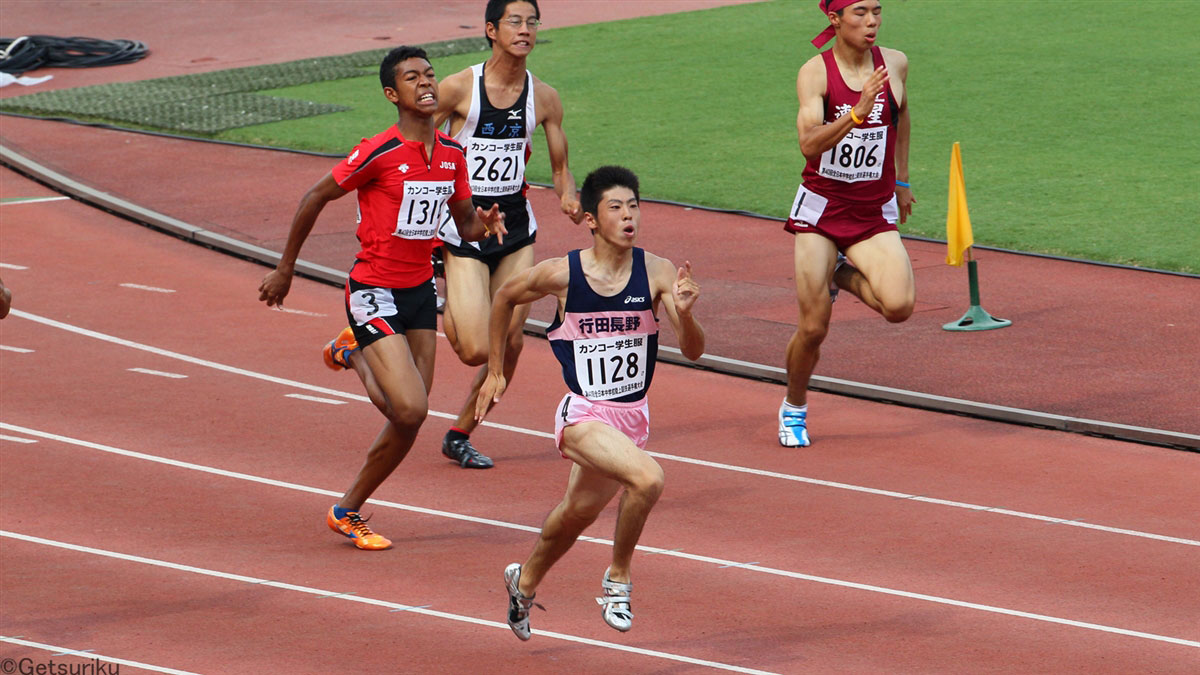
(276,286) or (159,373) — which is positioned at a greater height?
(276,286)

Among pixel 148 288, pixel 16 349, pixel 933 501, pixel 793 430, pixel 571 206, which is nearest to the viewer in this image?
pixel 571 206

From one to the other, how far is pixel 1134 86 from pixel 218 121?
39.0 feet

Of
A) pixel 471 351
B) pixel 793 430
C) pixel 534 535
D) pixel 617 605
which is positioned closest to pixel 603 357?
pixel 617 605

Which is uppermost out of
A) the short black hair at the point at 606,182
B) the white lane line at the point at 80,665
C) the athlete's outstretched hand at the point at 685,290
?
the short black hair at the point at 606,182

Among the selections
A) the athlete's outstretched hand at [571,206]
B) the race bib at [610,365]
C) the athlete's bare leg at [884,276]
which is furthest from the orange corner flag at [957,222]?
the race bib at [610,365]

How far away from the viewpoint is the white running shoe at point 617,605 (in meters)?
7.46

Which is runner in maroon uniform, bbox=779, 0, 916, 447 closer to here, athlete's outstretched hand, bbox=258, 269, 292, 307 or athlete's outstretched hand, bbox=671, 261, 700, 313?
athlete's outstretched hand, bbox=258, 269, 292, 307

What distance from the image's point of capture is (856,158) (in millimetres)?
10812

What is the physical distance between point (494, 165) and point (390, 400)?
204cm

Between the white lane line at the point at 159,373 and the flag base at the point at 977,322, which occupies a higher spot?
the flag base at the point at 977,322

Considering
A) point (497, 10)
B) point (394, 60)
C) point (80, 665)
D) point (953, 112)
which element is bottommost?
point (80, 665)

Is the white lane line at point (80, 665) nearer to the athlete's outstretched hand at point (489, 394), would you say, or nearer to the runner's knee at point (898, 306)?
the athlete's outstretched hand at point (489, 394)

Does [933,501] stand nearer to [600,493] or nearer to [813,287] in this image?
[813,287]

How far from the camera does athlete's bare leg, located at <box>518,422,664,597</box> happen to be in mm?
7336
